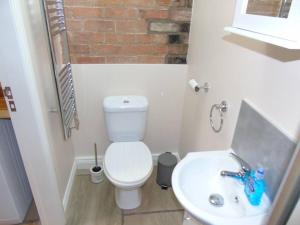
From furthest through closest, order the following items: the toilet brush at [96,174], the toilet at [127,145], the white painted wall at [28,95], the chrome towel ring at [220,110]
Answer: the toilet brush at [96,174] < the toilet at [127,145] < the chrome towel ring at [220,110] < the white painted wall at [28,95]

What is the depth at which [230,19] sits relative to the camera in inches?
47.0

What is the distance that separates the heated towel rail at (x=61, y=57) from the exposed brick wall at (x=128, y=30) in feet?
0.31

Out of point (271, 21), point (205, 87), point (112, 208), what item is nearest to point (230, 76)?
point (205, 87)

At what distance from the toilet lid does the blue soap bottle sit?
0.79 metres

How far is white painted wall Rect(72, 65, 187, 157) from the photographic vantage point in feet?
6.24

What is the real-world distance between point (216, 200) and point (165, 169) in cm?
94

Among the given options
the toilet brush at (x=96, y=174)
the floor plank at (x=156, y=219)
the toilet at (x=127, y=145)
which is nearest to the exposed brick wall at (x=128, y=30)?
the toilet at (x=127, y=145)

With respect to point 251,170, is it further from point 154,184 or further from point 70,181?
point 70,181

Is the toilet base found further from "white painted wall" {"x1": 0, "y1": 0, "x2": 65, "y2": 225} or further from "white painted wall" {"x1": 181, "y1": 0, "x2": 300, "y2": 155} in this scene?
"white painted wall" {"x1": 181, "y1": 0, "x2": 300, "y2": 155}

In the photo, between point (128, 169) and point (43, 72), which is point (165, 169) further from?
point (43, 72)

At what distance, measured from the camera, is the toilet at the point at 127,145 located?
1.66m

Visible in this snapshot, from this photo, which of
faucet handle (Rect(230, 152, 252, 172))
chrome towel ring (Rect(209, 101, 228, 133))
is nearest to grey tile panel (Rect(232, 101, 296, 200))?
faucet handle (Rect(230, 152, 252, 172))

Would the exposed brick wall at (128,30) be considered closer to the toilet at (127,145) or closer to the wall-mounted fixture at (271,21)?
the toilet at (127,145)

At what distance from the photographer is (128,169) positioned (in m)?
→ 1.64
